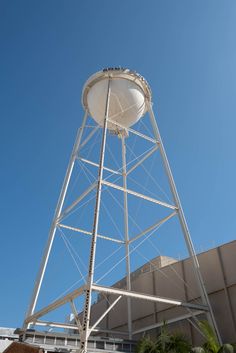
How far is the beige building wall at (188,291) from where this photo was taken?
17.2 meters

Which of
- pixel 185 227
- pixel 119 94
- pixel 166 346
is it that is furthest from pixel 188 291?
pixel 119 94

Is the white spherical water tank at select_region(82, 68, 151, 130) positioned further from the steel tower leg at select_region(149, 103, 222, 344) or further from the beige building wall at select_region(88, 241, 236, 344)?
the beige building wall at select_region(88, 241, 236, 344)

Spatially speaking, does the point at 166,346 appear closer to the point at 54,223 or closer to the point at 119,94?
the point at 54,223

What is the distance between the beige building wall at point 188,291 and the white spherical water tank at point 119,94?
29.2 feet

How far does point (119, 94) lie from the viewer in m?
21.6

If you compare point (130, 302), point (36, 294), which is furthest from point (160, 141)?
point (36, 294)

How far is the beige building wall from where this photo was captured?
1719 cm

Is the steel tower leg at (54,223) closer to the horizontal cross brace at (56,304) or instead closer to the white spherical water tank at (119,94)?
the horizontal cross brace at (56,304)

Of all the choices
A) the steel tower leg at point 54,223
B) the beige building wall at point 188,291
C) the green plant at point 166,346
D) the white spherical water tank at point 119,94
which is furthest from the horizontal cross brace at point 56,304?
the white spherical water tank at point 119,94

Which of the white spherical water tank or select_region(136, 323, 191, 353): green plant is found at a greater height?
the white spherical water tank

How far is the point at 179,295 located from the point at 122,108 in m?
10.8

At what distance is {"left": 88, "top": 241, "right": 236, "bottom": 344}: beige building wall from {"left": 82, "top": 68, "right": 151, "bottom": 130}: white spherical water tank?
29.2 ft

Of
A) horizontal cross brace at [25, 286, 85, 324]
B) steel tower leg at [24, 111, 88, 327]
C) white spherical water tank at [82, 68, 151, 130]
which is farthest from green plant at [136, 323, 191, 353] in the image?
white spherical water tank at [82, 68, 151, 130]

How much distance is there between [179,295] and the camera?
19.6 m
